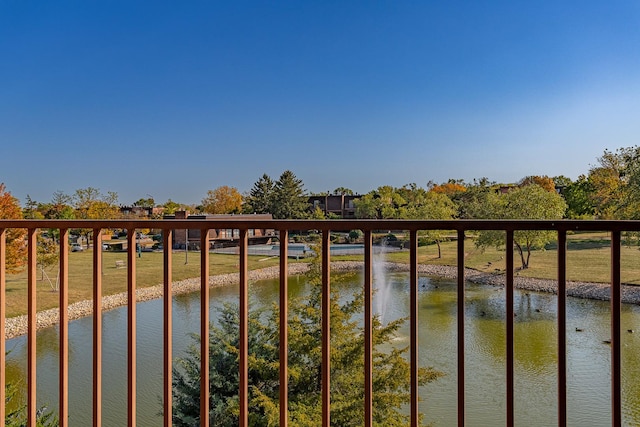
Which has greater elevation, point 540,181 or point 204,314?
point 540,181

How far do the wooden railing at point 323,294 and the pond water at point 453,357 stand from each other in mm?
4129

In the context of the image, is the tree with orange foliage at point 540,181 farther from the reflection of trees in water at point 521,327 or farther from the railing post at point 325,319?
the railing post at point 325,319

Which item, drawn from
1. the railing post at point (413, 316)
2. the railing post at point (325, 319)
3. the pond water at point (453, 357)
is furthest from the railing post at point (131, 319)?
the pond water at point (453, 357)

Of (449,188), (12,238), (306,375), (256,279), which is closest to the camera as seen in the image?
(306,375)

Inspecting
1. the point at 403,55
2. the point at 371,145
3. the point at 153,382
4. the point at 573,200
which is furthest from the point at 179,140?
the point at 573,200

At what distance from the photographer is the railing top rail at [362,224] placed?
1.20 m

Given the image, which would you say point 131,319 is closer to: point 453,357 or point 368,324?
point 368,324

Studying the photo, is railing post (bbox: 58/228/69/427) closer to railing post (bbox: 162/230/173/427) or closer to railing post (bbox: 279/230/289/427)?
railing post (bbox: 162/230/173/427)

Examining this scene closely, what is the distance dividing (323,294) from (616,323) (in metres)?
0.88

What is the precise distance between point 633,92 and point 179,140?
64.6 ft

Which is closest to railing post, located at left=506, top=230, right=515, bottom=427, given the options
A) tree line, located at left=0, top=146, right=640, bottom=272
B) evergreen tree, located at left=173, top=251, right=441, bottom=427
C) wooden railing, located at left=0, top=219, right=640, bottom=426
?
wooden railing, located at left=0, top=219, right=640, bottom=426

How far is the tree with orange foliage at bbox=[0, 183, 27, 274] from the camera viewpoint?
834 cm

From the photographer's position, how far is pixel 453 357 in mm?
8180

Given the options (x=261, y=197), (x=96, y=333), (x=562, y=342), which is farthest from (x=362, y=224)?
(x=261, y=197)
